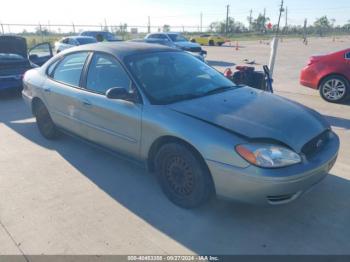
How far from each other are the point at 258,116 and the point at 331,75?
5.28 m

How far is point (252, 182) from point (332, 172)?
186 centimetres

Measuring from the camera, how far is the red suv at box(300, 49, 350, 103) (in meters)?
7.09

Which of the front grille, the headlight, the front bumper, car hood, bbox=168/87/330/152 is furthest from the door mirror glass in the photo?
the front grille

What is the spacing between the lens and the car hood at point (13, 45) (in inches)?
353

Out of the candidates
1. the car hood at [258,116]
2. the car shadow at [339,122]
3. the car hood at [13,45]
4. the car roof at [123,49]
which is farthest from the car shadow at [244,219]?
the car hood at [13,45]

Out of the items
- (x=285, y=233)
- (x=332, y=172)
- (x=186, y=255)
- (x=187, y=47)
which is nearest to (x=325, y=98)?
(x=332, y=172)

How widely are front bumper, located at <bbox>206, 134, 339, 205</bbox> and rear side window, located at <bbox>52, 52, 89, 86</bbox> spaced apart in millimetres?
2303

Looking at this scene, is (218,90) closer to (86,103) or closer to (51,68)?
(86,103)

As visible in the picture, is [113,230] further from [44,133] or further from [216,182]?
[44,133]

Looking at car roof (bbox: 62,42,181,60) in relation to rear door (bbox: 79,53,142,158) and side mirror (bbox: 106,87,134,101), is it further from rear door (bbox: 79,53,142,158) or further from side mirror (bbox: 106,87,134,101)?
side mirror (bbox: 106,87,134,101)

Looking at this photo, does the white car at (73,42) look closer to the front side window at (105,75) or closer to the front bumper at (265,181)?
the front side window at (105,75)

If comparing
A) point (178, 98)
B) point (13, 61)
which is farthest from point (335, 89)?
point (13, 61)

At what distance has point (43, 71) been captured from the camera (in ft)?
15.8

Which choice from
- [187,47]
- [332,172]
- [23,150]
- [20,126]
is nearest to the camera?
[332,172]
